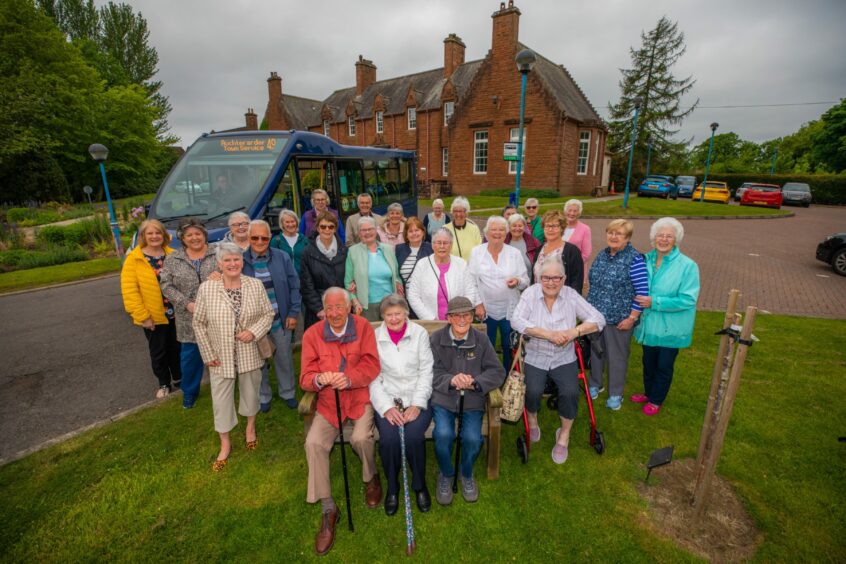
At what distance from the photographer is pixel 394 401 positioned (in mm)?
3619

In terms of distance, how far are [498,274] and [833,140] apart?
53696 mm

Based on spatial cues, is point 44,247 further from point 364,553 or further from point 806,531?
point 806,531

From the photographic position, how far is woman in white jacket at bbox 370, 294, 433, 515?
3453 mm

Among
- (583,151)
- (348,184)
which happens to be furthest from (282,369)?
(583,151)

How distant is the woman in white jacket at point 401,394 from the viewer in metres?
3.45

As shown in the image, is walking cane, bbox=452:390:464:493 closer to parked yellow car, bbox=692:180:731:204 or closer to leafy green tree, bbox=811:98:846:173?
parked yellow car, bbox=692:180:731:204

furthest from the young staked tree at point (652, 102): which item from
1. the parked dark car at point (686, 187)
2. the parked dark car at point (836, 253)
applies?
the parked dark car at point (836, 253)

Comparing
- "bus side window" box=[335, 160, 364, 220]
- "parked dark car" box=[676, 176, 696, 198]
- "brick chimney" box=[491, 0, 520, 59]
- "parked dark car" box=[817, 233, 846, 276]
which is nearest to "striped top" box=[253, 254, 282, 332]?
"bus side window" box=[335, 160, 364, 220]

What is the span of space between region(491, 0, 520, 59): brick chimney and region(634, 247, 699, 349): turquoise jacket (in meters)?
26.4

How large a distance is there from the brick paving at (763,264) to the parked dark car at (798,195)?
34.9 ft

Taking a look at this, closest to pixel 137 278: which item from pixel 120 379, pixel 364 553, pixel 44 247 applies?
pixel 120 379

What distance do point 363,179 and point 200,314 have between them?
25.6 ft

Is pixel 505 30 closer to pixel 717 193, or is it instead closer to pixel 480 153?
pixel 480 153

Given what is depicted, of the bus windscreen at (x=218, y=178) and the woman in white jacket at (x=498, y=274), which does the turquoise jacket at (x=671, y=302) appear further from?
the bus windscreen at (x=218, y=178)
